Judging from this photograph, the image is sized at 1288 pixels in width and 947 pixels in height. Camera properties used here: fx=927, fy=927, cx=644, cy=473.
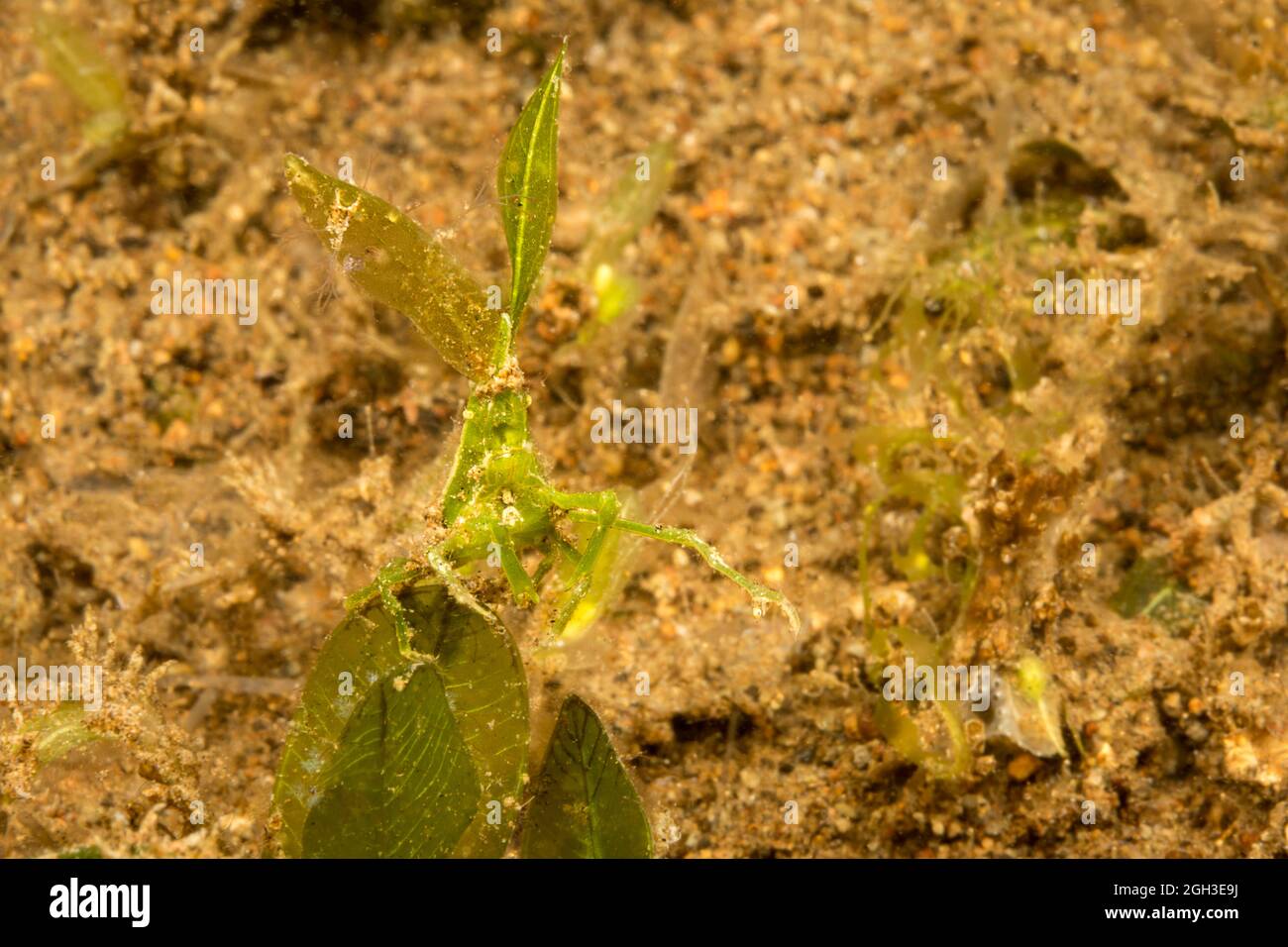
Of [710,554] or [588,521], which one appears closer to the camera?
[710,554]

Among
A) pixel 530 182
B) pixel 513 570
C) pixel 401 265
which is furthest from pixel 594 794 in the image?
pixel 530 182

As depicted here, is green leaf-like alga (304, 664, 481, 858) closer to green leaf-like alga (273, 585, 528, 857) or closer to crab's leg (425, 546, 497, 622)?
green leaf-like alga (273, 585, 528, 857)

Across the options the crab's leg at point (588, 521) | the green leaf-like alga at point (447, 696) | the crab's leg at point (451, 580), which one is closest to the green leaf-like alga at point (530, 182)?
the crab's leg at point (588, 521)

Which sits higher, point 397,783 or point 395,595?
point 395,595

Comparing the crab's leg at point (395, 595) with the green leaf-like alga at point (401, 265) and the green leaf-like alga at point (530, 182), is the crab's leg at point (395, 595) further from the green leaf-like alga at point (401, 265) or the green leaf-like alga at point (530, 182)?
the green leaf-like alga at point (530, 182)

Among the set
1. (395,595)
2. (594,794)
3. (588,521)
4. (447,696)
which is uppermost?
(588,521)

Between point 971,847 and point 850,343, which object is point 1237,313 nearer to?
point 850,343

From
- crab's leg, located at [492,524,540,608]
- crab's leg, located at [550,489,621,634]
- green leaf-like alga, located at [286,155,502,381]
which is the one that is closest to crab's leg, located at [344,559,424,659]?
crab's leg, located at [492,524,540,608]

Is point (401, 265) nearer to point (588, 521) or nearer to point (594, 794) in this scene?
point (588, 521)

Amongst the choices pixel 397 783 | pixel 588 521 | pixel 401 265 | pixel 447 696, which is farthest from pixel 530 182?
pixel 397 783
